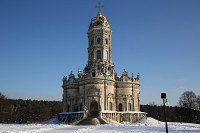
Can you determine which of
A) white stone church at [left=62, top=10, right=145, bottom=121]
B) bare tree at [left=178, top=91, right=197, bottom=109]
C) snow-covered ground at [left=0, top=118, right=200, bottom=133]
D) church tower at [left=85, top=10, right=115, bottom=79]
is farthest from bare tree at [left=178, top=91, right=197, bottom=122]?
snow-covered ground at [left=0, top=118, right=200, bottom=133]

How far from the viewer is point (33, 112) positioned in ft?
297

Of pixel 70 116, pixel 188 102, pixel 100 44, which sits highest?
pixel 100 44

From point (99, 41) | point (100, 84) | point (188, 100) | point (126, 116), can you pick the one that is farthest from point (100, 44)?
point (188, 100)

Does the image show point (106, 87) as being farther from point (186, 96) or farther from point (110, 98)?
point (186, 96)

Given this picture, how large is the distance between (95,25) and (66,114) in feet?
74.9

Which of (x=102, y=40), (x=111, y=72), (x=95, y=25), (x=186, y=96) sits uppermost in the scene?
(x=95, y=25)

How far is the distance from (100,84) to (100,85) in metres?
0.21

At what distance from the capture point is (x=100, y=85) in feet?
156

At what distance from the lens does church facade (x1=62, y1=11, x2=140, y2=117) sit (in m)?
47.4

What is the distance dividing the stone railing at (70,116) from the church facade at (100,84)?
136 centimetres

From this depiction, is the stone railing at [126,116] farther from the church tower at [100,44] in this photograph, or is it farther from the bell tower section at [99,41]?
the bell tower section at [99,41]

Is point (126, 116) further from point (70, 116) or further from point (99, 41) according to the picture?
point (99, 41)

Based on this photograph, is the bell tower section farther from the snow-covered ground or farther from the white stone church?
the snow-covered ground

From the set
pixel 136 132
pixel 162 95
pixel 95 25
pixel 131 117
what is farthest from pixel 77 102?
pixel 162 95
